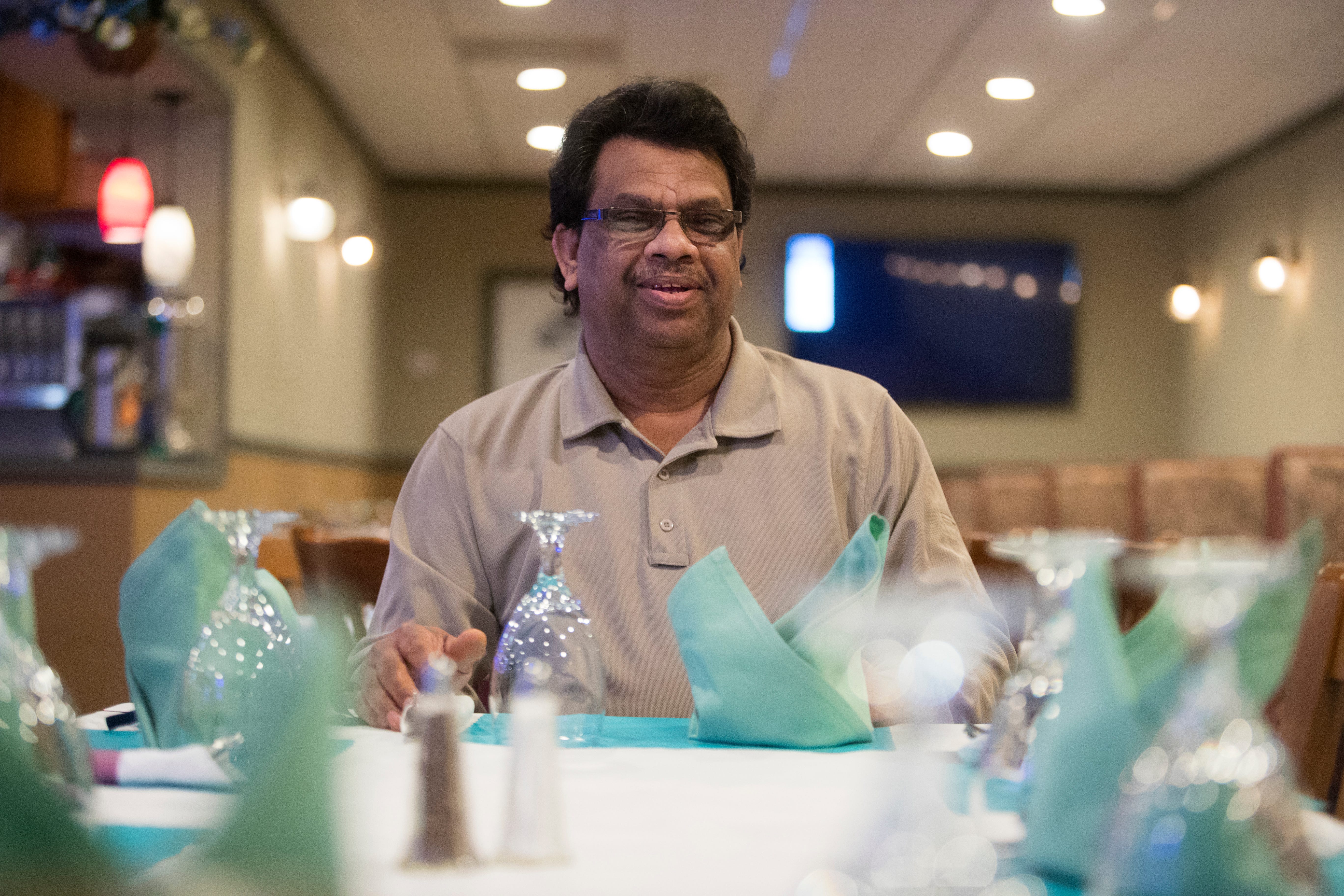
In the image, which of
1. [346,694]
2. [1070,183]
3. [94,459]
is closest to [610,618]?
[346,694]

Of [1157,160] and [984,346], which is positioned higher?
[1157,160]

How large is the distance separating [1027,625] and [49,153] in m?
5.85

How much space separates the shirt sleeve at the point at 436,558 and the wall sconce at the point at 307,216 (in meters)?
4.60

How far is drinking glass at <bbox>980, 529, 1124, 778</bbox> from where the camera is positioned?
0.76 meters

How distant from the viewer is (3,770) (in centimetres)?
58

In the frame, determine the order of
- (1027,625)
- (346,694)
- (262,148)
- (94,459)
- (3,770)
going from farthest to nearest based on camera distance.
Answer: (262,148), (94,459), (346,694), (1027,625), (3,770)

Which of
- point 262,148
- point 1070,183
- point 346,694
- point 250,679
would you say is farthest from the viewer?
point 1070,183

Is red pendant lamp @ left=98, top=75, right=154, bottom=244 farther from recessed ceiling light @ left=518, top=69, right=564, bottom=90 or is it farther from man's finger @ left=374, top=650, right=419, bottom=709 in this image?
man's finger @ left=374, top=650, right=419, bottom=709

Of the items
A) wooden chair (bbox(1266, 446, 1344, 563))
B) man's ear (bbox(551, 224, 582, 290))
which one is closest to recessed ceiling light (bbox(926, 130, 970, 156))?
wooden chair (bbox(1266, 446, 1344, 563))

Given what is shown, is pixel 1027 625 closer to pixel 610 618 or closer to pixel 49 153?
pixel 610 618

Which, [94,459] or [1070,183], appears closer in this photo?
[94,459]

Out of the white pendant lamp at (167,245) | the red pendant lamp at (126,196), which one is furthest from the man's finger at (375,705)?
the red pendant lamp at (126,196)

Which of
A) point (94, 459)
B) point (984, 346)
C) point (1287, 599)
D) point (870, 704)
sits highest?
point (984, 346)

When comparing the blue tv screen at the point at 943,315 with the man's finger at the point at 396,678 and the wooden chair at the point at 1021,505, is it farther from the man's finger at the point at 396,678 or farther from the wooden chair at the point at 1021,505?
the man's finger at the point at 396,678
